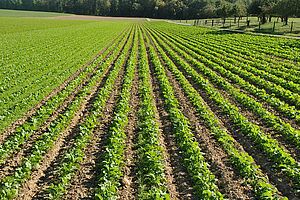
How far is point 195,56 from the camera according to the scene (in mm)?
25297

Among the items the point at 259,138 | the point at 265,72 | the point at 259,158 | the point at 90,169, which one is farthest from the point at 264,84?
the point at 90,169

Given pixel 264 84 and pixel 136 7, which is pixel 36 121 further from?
pixel 136 7

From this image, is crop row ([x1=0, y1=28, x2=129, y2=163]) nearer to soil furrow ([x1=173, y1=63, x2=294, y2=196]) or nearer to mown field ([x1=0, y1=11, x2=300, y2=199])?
mown field ([x1=0, y1=11, x2=300, y2=199])

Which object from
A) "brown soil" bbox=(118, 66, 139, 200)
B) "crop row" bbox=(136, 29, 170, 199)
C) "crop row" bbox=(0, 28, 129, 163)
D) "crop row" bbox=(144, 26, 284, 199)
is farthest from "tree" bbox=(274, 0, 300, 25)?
"brown soil" bbox=(118, 66, 139, 200)

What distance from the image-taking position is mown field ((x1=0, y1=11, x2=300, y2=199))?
7328mm

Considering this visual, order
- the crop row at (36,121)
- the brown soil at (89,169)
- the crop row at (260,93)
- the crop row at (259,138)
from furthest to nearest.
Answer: the crop row at (260,93)
the crop row at (36,121)
the crop row at (259,138)
the brown soil at (89,169)

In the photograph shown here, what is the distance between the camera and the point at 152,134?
9.80m

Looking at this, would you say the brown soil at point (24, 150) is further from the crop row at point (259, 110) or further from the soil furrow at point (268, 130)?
the crop row at point (259, 110)

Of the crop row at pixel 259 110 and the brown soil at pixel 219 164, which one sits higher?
the crop row at pixel 259 110

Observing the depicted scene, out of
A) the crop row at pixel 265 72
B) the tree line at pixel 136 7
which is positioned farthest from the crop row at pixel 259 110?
the tree line at pixel 136 7

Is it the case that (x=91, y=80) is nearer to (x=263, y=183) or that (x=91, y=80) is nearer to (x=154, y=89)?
(x=154, y=89)

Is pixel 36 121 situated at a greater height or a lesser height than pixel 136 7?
lesser

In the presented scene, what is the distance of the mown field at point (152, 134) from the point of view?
733 cm

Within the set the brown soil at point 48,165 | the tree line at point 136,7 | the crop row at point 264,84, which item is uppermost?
the tree line at point 136,7
